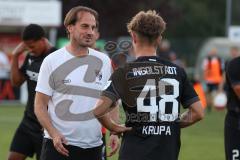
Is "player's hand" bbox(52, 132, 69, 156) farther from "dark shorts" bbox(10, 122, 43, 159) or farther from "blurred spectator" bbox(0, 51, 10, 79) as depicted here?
"blurred spectator" bbox(0, 51, 10, 79)

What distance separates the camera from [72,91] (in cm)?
743

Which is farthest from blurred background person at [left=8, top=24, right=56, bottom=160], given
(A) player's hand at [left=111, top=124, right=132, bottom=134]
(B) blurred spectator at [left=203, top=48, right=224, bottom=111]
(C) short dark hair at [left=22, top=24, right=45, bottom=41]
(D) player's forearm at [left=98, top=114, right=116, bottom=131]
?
(B) blurred spectator at [left=203, top=48, right=224, bottom=111]

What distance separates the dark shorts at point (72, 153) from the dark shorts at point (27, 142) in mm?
2180

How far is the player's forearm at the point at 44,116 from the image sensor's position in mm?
7254

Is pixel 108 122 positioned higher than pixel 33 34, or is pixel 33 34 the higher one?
pixel 33 34

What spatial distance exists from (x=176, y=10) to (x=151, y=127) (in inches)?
1792

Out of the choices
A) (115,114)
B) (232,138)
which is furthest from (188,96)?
(232,138)

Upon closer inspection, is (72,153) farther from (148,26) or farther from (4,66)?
(4,66)

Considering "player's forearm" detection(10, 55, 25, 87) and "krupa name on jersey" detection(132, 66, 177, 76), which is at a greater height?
"krupa name on jersey" detection(132, 66, 177, 76)

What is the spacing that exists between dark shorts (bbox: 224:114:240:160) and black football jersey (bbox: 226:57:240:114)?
11cm

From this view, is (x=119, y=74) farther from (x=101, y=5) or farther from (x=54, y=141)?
(x=101, y=5)

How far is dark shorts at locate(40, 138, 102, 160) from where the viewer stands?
7.49m

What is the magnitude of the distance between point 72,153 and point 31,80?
241 cm

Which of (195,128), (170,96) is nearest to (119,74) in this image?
(170,96)
